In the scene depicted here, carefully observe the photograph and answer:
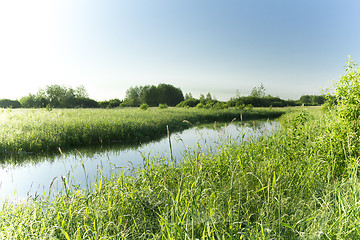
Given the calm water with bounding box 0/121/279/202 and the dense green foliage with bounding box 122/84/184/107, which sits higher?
the dense green foliage with bounding box 122/84/184/107

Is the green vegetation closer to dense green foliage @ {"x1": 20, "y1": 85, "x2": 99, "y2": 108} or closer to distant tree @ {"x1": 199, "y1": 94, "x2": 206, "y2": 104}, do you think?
distant tree @ {"x1": 199, "y1": 94, "x2": 206, "y2": 104}

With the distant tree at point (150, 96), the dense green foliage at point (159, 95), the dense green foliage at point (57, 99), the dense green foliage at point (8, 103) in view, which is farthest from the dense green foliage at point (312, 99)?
the dense green foliage at point (8, 103)

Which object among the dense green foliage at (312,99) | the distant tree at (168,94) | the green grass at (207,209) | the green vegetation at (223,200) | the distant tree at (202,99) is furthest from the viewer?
the distant tree at (168,94)

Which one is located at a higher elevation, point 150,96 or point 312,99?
point 150,96

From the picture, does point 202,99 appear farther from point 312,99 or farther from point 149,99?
point 312,99

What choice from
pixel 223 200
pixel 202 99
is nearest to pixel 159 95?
pixel 202 99

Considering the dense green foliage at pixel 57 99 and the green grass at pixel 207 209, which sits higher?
the dense green foliage at pixel 57 99

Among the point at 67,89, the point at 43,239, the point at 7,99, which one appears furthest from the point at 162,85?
the point at 43,239

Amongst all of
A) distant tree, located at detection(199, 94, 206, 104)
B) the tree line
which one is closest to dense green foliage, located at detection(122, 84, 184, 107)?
the tree line

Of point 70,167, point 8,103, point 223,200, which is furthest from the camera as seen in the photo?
point 8,103

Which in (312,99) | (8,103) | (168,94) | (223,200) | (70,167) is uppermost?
(168,94)

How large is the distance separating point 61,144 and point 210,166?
7.69 metres

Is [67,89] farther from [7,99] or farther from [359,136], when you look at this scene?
[359,136]

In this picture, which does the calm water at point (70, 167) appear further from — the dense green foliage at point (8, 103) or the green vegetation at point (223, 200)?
the dense green foliage at point (8, 103)
